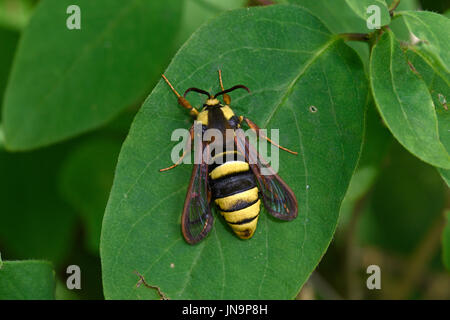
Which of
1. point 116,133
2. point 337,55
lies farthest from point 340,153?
point 116,133

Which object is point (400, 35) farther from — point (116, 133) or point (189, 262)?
point (116, 133)

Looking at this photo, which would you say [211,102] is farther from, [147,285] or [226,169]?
[147,285]

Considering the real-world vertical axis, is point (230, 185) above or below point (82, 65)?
below

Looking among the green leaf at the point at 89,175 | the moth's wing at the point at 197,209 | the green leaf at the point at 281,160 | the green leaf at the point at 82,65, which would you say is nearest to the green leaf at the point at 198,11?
the green leaf at the point at 82,65

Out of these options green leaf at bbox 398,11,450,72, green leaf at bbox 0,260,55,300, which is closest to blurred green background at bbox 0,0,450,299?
green leaf at bbox 0,260,55,300

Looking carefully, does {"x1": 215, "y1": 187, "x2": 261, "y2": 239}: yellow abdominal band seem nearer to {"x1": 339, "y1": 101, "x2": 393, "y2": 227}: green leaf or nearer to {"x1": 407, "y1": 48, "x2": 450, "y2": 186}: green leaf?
{"x1": 407, "y1": 48, "x2": 450, "y2": 186}: green leaf

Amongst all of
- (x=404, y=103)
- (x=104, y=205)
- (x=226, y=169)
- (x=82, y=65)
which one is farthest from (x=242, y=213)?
(x=104, y=205)

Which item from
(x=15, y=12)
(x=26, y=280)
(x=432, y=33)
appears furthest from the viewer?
(x=15, y=12)
